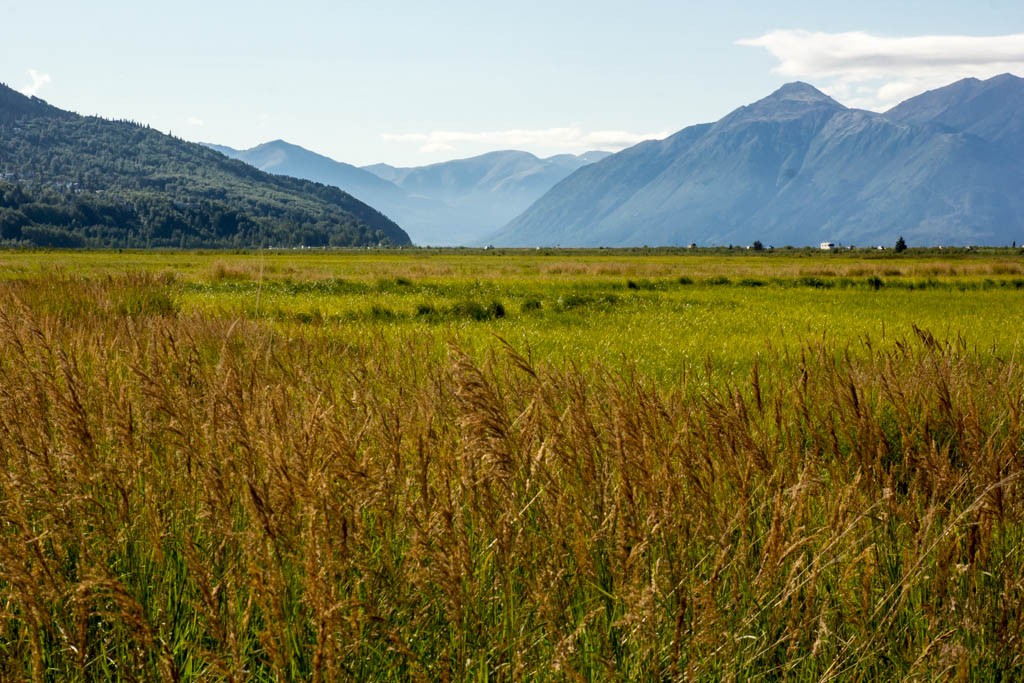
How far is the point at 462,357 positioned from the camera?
3416 millimetres

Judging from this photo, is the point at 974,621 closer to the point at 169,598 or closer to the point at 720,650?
the point at 720,650

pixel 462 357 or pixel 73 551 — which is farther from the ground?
pixel 462 357

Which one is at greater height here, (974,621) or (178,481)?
(178,481)

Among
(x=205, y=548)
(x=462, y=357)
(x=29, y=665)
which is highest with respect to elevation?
(x=462, y=357)

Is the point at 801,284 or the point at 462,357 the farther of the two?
the point at 801,284

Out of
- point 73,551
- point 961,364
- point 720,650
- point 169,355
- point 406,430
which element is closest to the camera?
point 720,650

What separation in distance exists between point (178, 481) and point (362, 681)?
156cm

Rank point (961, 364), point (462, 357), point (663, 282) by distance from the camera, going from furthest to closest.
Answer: point (663, 282) < point (961, 364) < point (462, 357)

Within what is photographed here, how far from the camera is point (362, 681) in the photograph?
284 centimetres

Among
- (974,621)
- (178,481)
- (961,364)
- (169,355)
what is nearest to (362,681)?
(178,481)

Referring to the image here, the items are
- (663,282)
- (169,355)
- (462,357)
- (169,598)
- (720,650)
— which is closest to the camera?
(720,650)

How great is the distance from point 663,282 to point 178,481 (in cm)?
3062

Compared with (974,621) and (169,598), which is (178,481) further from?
(974,621)

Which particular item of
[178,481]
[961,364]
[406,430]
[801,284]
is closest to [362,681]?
[178,481]
